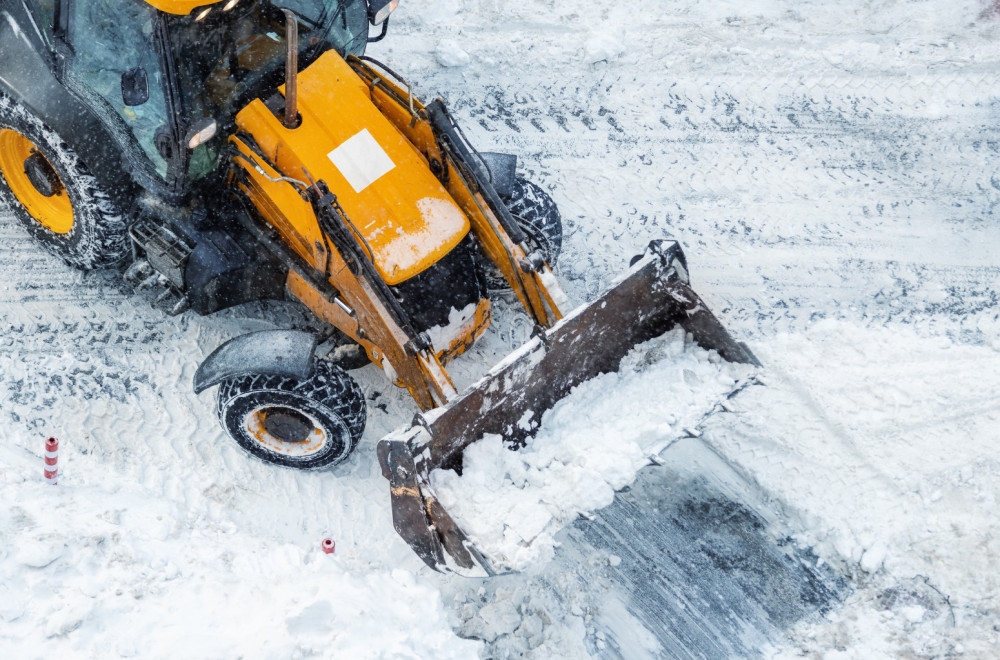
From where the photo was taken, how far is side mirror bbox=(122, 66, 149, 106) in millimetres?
4309

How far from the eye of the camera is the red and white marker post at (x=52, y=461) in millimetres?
4500

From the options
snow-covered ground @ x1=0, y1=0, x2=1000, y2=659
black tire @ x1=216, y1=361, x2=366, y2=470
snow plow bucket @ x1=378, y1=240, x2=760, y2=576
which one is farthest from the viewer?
black tire @ x1=216, y1=361, x2=366, y2=470

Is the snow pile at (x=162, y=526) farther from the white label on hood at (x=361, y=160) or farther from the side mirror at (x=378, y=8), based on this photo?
the side mirror at (x=378, y=8)

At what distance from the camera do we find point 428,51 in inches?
276

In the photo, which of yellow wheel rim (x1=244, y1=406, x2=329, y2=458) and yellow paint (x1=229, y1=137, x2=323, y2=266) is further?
yellow wheel rim (x1=244, y1=406, x2=329, y2=458)

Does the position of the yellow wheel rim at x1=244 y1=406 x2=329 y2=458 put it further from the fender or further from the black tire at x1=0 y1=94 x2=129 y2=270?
the black tire at x1=0 y1=94 x2=129 y2=270

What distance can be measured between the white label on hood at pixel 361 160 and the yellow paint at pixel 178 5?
96cm

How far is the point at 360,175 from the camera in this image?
468cm

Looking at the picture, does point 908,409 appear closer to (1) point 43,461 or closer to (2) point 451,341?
(2) point 451,341

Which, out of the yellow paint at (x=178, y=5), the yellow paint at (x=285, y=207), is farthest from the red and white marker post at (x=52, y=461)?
the yellow paint at (x=178, y=5)

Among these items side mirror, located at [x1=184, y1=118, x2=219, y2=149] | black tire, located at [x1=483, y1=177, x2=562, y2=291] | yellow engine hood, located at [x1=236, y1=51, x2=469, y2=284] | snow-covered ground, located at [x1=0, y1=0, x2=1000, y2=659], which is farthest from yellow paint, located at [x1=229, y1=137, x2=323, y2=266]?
black tire, located at [x1=483, y1=177, x2=562, y2=291]

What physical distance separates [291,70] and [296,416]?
1815 millimetres

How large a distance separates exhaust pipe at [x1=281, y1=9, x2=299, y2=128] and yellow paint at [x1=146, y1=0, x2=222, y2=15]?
0.40 metres

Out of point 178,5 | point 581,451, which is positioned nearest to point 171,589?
point 581,451
